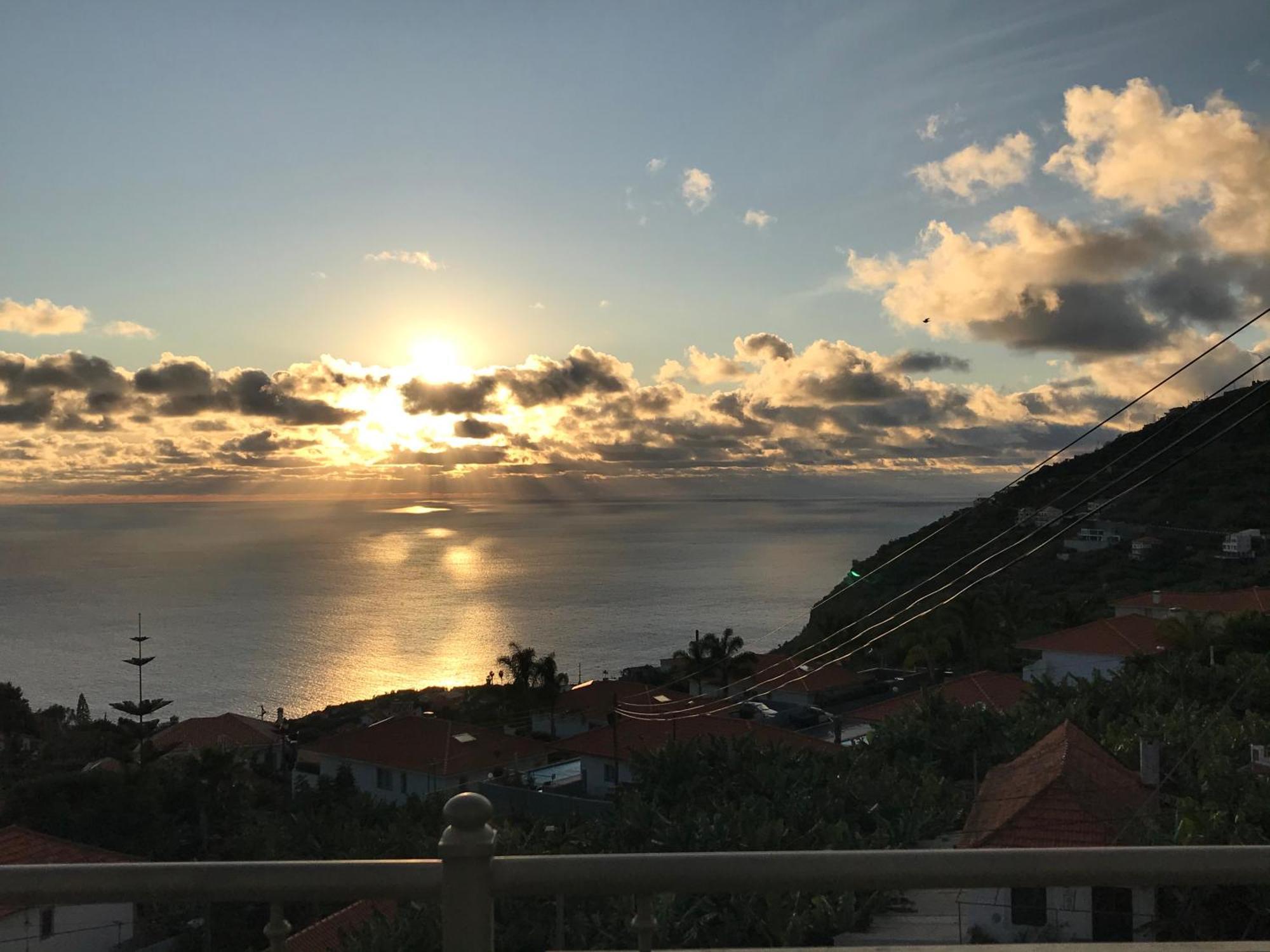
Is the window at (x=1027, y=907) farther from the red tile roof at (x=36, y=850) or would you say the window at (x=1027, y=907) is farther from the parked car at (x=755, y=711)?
the parked car at (x=755, y=711)

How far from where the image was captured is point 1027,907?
10.8 meters

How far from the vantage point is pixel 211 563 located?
196750 mm

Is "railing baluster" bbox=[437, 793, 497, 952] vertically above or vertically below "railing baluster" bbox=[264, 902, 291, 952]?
above

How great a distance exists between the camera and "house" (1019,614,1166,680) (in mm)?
40406

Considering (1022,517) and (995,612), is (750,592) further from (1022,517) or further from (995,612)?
(995,612)

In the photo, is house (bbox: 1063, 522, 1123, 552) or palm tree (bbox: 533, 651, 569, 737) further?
house (bbox: 1063, 522, 1123, 552)

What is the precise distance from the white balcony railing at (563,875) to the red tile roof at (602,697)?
42.8 metres

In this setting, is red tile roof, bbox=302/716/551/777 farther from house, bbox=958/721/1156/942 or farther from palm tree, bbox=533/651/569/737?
house, bbox=958/721/1156/942

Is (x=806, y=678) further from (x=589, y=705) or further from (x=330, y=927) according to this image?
(x=330, y=927)

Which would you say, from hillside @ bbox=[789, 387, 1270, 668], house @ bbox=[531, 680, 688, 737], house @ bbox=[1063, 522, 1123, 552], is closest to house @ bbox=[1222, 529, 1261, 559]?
hillside @ bbox=[789, 387, 1270, 668]

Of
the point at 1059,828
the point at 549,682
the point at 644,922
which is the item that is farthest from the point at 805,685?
the point at 644,922

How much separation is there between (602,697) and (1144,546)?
50.7 metres

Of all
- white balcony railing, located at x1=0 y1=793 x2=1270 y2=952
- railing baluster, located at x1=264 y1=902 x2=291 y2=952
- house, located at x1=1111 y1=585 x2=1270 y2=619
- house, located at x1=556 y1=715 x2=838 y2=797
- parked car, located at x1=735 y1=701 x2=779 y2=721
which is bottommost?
parked car, located at x1=735 y1=701 x2=779 y2=721

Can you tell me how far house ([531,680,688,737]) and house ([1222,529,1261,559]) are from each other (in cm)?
4132
